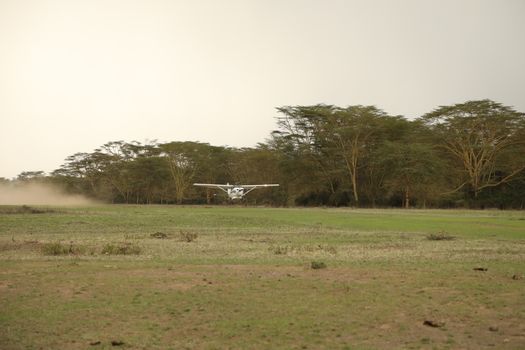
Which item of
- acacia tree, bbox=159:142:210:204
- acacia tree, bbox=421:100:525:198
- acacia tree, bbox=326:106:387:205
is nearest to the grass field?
acacia tree, bbox=421:100:525:198

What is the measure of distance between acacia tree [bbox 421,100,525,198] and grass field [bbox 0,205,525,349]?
44761mm

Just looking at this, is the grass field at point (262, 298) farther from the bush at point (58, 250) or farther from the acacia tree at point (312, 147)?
the acacia tree at point (312, 147)

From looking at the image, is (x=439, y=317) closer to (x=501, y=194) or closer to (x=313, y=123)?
(x=501, y=194)

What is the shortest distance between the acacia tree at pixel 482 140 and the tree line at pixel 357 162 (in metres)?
0.10

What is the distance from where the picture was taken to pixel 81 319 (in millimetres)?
10031

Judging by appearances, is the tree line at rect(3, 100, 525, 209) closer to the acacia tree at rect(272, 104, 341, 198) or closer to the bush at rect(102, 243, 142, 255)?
the acacia tree at rect(272, 104, 341, 198)

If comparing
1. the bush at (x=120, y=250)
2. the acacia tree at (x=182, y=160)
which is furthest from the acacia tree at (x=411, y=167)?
the bush at (x=120, y=250)

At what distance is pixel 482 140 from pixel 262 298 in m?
56.3

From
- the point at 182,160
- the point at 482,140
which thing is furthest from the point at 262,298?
the point at 182,160

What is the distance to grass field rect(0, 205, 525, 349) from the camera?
29.6ft

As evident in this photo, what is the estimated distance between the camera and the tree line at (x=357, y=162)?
61.3m

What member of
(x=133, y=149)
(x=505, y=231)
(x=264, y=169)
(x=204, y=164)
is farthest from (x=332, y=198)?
(x=505, y=231)

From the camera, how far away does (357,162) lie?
70.4 m

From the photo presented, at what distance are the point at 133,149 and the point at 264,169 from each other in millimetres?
23494
